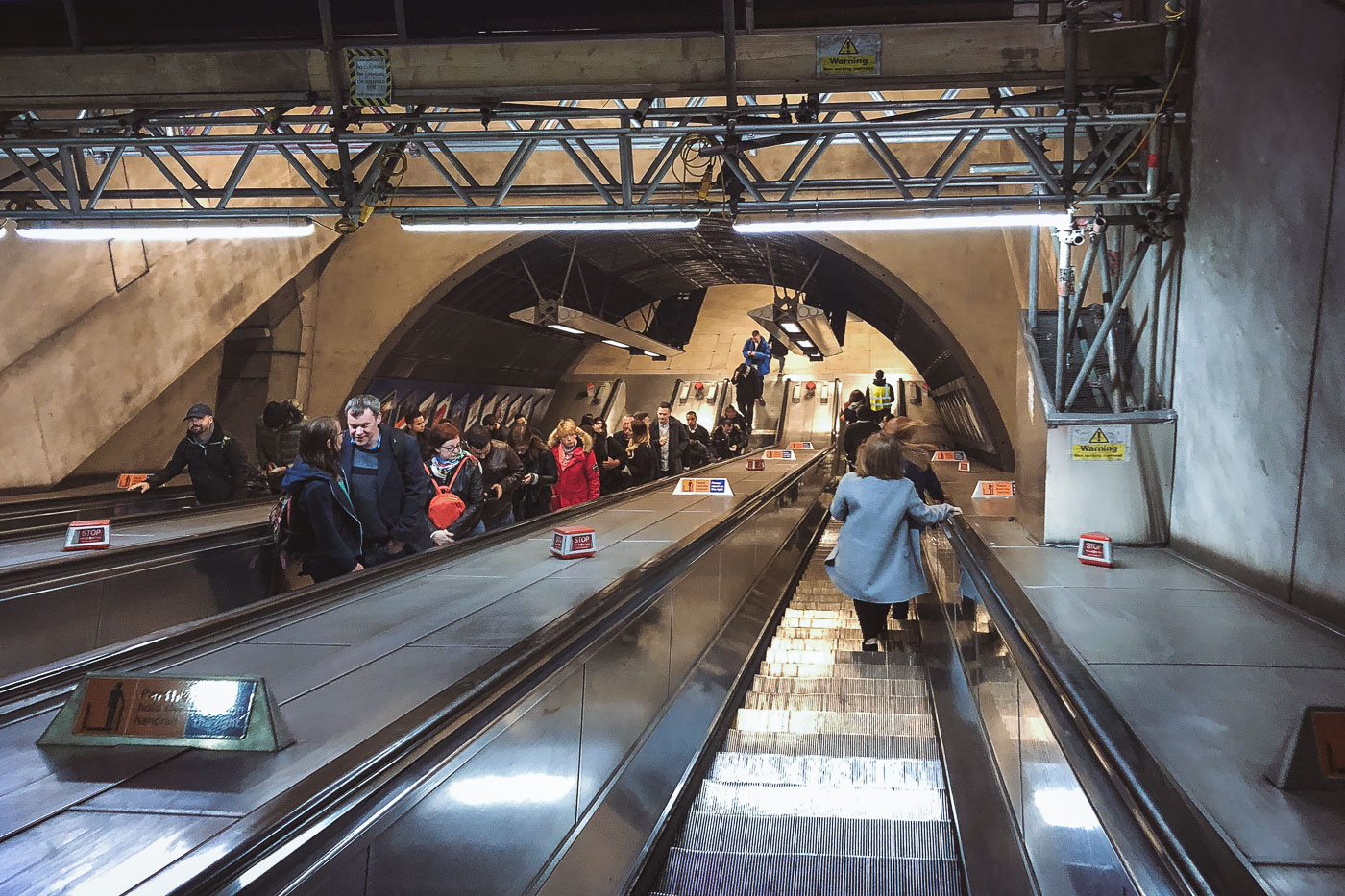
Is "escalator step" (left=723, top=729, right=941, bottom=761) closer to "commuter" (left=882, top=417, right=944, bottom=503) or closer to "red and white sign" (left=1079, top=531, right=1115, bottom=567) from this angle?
"red and white sign" (left=1079, top=531, right=1115, bottom=567)

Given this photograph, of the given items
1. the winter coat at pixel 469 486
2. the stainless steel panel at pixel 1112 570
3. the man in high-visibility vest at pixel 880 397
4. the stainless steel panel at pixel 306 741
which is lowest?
the stainless steel panel at pixel 1112 570

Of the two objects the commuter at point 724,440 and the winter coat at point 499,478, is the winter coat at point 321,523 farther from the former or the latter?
the commuter at point 724,440

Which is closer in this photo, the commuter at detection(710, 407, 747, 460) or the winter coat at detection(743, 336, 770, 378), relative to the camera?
the commuter at detection(710, 407, 747, 460)

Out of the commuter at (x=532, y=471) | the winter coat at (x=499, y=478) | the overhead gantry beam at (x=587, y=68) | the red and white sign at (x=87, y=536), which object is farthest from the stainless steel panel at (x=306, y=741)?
the commuter at (x=532, y=471)

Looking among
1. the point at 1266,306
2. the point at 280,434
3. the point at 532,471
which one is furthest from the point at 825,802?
the point at 532,471

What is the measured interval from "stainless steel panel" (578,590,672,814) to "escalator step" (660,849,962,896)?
1.64ft

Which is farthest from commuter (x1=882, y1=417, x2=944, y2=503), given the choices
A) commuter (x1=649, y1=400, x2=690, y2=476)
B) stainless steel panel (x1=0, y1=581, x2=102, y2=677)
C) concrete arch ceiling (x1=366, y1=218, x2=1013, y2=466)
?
concrete arch ceiling (x1=366, y1=218, x2=1013, y2=466)

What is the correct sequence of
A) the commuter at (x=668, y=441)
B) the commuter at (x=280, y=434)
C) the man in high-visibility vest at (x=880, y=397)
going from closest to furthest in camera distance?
the commuter at (x=280, y=434)
the commuter at (x=668, y=441)
the man in high-visibility vest at (x=880, y=397)

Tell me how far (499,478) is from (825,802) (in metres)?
4.62

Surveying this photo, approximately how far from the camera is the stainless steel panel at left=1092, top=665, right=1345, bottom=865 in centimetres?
199

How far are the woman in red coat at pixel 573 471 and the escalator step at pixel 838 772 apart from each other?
5515 mm

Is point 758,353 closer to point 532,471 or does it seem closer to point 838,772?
point 532,471

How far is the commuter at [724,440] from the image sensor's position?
18562mm

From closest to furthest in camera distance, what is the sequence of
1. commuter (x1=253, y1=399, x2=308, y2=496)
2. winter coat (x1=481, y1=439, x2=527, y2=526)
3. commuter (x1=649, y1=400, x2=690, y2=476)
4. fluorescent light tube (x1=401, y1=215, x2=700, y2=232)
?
winter coat (x1=481, y1=439, x2=527, y2=526) → commuter (x1=253, y1=399, x2=308, y2=496) → fluorescent light tube (x1=401, y1=215, x2=700, y2=232) → commuter (x1=649, y1=400, x2=690, y2=476)
